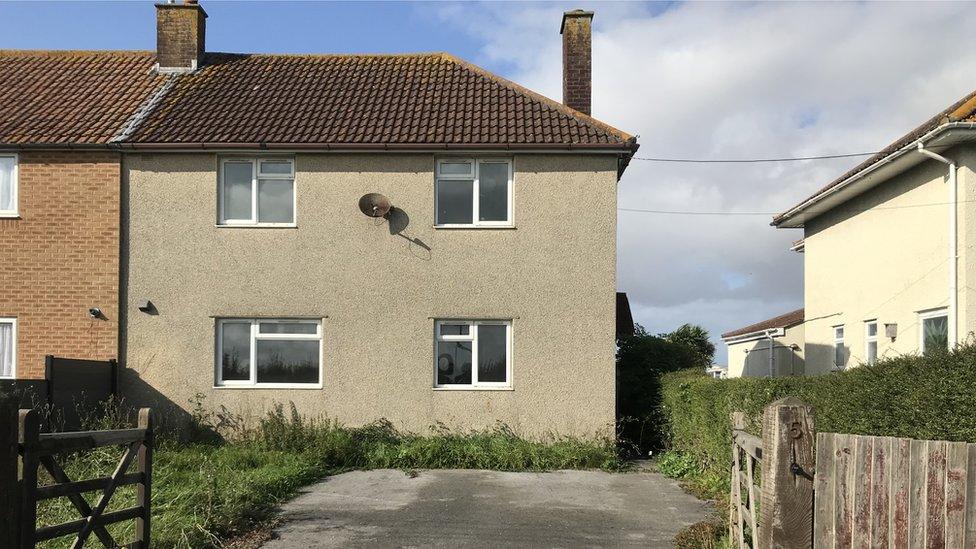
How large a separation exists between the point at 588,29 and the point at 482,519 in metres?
10.2

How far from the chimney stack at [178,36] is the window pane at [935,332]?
14.2 meters

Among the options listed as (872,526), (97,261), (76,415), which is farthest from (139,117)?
(872,526)

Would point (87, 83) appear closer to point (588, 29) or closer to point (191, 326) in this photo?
point (191, 326)

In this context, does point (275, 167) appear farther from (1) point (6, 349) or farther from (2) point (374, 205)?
(1) point (6, 349)

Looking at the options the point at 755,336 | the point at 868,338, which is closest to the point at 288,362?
the point at 868,338

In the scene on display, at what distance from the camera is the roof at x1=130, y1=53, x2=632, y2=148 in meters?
15.4

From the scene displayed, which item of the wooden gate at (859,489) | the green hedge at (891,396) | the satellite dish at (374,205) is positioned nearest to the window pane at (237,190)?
the satellite dish at (374,205)

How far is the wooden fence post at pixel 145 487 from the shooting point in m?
7.52

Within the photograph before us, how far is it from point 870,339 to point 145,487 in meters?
13.7

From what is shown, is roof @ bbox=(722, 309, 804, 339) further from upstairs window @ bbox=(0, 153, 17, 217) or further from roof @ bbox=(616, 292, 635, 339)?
upstairs window @ bbox=(0, 153, 17, 217)

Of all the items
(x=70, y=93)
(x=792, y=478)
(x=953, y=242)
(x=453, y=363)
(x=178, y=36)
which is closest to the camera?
(x=792, y=478)

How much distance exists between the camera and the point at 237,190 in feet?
51.2

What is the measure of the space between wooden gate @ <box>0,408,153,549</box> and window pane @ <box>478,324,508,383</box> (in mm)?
7924

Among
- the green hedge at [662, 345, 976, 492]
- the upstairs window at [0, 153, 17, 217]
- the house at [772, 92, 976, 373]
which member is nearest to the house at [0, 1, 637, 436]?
the upstairs window at [0, 153, 17, 217]
